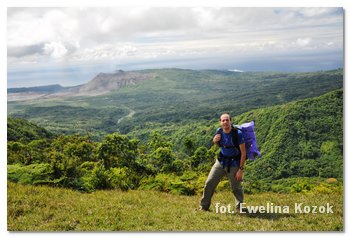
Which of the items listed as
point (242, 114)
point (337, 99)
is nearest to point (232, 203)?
point (337, 99)

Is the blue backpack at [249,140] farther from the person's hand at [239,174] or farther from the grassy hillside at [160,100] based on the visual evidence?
the grassy hillside at [160,100]

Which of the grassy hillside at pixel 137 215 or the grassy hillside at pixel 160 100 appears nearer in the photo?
the grassy hillside at pixel 137 215

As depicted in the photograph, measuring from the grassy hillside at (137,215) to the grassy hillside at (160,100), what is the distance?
11.3ft

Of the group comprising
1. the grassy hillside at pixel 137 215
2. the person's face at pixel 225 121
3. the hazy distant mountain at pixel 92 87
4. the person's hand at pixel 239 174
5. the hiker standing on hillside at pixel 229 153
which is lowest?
the grassy hillside at pixel 137 215

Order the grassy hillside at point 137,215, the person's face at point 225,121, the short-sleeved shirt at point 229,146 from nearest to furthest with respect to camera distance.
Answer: the person's face at point 225,121, the short-sleeved shirt at point 229,146, the grassy hillside at point 137,215

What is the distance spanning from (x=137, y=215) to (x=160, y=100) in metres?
5.76

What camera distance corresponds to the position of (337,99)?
384 inches

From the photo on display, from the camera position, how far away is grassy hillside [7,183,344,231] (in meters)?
7.15

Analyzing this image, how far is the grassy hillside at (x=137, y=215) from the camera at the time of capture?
715cm

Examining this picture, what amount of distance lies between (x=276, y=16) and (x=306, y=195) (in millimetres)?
Result: 4285

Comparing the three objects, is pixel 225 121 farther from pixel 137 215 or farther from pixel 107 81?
pixel 107 81

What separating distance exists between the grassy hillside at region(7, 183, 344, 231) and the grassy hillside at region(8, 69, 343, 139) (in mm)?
3432

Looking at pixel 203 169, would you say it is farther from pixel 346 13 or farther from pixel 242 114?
pixel 346 13

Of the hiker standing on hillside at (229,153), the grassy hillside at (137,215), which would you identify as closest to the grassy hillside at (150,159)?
the grassy hillside at (137,215)
